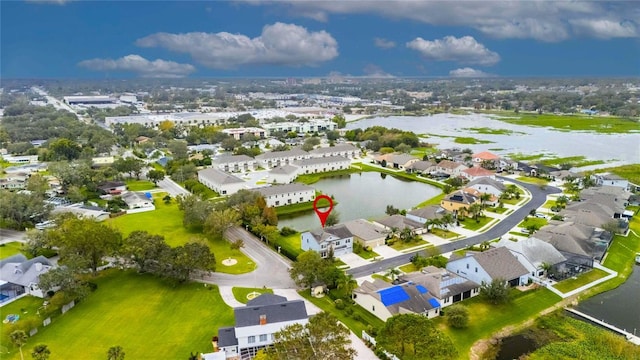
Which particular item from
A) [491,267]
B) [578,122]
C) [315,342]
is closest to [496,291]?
[491,267]

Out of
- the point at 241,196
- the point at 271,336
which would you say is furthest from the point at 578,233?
the point at 241,196

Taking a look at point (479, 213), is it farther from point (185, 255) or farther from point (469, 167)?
point (185, 255)

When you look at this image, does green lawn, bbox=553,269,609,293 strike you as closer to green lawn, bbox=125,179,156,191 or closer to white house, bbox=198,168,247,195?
white house, bbox=198,168,247,195

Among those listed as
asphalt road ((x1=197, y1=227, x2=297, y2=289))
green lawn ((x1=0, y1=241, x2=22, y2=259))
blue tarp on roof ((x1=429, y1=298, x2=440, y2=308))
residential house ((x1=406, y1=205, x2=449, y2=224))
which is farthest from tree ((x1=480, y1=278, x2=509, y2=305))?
green lawn ((x1=0, y1=241, x2=22, y2=259))

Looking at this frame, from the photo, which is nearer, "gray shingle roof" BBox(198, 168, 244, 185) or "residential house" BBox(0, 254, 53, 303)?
"residential house" BBox(0, 254, 53, 303)

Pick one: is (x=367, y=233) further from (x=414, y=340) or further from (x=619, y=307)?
(x=619, y=307)
